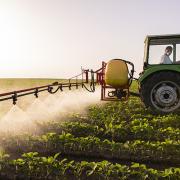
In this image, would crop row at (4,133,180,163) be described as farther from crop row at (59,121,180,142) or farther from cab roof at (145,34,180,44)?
cab roof at (145,34,180,44)

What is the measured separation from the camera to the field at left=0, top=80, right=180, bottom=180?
5.14 meters

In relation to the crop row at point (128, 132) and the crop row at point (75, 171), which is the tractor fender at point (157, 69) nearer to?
the crop row at point (128, 132)

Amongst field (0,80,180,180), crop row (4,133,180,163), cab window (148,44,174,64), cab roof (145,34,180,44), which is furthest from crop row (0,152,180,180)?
cab roof (145,34,180,44)

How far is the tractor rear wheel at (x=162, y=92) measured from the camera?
363 inches

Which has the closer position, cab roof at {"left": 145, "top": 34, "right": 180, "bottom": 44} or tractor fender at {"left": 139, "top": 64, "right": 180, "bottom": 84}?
tractor fender at {"left": 139, "top": 64, "right": 180, "bottom": 84}

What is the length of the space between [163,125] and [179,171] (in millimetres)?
3506

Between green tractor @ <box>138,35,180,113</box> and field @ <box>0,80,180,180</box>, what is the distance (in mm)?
326

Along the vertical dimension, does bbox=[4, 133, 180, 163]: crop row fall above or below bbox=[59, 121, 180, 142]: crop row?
below

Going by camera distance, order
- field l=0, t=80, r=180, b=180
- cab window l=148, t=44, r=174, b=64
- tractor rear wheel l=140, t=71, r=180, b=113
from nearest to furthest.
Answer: field l=0, t=80, r=180, b=180, tractor rear wheel l=140, t=71, r=180, b=113, cab window l=148, t=44, r=174, b=64

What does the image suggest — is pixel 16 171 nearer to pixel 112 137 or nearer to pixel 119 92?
pixel 112 137

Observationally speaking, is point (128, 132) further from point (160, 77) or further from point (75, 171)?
point (75, 171)

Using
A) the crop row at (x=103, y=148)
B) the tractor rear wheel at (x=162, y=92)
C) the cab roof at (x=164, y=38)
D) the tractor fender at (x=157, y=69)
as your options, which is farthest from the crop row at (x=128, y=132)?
the cab roof at (x=164, y=38)

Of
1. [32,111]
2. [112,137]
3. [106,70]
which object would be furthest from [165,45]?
[32,111]

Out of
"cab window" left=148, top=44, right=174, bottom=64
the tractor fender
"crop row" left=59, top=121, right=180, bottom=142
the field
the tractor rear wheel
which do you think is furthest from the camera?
"cab window" left=148, top=44, right=174, bottom=64
